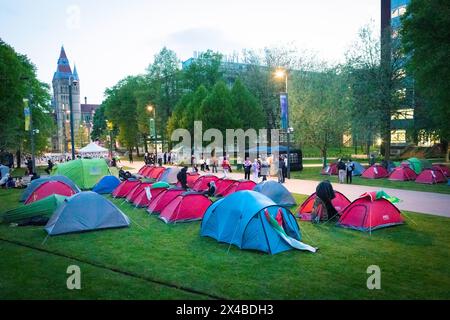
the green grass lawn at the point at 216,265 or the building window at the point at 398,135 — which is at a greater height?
the building window at the point at 398,135

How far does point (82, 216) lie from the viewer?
479 inches

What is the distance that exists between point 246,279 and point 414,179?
2151cm

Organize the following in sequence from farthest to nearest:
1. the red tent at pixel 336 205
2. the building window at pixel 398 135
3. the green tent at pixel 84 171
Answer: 1. the building window at pixel 398 135
2. the green tent at pixel 84 171
3. the red tent at pixel 336 205

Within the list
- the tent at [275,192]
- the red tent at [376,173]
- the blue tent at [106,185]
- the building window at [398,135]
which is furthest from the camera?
the building window at [398,135]

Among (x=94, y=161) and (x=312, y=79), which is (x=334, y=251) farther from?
(x=312, y=79)

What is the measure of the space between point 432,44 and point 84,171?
2180 centimetres

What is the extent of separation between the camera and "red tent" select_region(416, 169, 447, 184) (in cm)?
2348

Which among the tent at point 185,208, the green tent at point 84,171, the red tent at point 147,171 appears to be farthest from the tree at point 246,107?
the tent at point 185,208

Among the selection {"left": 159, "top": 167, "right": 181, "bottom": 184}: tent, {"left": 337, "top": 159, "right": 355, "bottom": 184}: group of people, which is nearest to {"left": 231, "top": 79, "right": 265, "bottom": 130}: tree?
{"left": 159, "top": 167, "right": 181, "bottom": 184}: tent

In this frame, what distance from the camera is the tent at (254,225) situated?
989cm

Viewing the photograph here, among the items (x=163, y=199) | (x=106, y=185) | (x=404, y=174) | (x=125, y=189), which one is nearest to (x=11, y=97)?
(x=106, y=185)

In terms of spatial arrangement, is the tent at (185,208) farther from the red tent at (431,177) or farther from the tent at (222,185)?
the red tent at (431,177)

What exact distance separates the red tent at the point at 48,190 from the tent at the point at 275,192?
9.17m

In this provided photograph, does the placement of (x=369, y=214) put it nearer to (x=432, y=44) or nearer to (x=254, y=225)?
(x=254, y=225)
